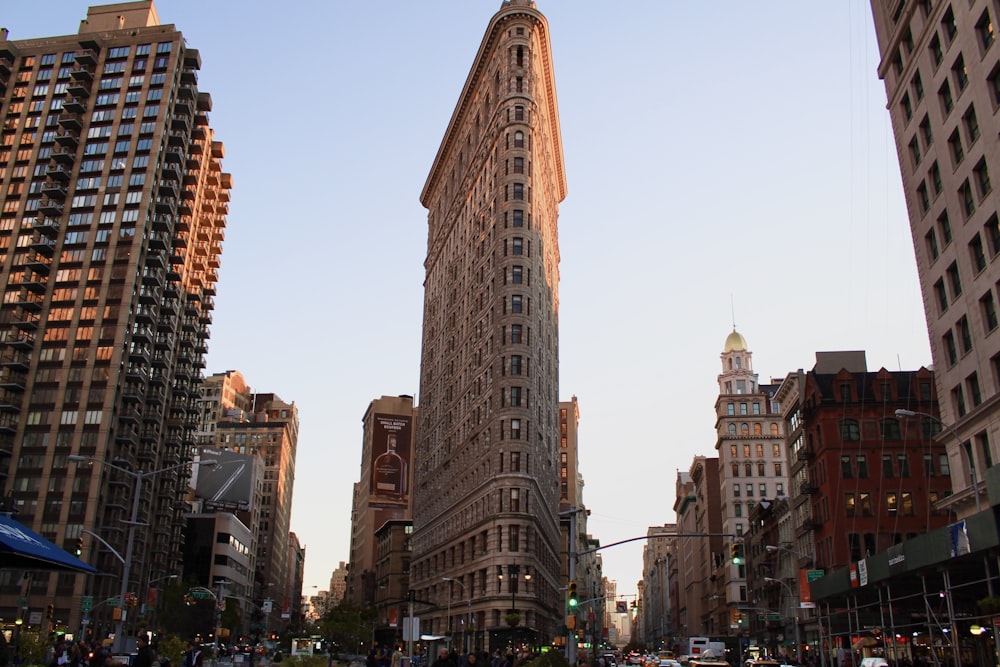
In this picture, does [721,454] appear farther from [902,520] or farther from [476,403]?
[902,520]

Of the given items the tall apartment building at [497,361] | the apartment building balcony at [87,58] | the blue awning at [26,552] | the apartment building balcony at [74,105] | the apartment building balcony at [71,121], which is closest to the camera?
the blue awning at [26,552]

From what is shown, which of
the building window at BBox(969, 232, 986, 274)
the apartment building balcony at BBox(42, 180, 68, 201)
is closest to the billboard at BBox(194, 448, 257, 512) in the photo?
the apartment building balcony at BBox(42, 180, 68, 201)

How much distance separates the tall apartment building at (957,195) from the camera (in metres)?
42.5

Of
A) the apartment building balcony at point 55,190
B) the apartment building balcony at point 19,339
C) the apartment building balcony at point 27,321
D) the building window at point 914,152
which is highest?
the apartment building balcony at point 55,190

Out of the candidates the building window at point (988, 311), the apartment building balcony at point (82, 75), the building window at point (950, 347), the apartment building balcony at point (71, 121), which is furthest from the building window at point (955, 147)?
the apartment building balcony at point (82, 75)

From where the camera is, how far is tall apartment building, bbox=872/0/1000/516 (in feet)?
140

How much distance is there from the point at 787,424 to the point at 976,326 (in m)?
52.2

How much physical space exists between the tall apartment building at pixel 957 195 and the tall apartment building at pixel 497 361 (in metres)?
38.1

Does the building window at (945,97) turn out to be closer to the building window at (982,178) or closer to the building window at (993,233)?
the building window at (982,178)

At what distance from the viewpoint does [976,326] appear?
44.1 m

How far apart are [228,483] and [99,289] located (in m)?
75.9

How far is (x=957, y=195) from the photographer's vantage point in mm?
45906

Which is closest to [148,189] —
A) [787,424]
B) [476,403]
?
[476,403]

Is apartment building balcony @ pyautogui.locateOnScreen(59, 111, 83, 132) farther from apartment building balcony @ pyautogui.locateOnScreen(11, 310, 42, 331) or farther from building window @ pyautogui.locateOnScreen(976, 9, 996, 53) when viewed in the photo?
building window @ pyautogui.locateOnScreen(976, 9, 996, 53)
